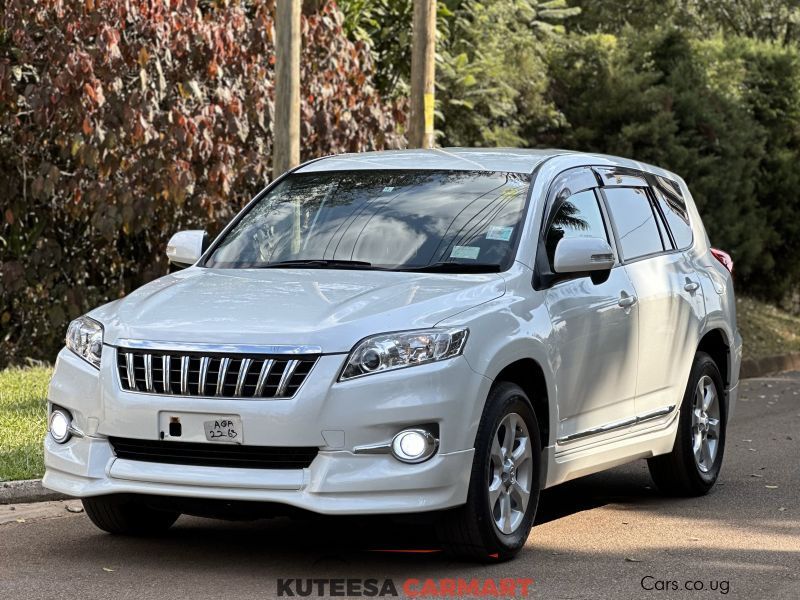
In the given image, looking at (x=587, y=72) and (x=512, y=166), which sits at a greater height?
(x=512, y=166)

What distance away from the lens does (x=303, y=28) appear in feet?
49.2

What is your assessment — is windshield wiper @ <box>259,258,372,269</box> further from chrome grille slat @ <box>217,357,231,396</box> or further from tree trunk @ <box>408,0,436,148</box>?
tree trunk @ <box>408,0,436,148</box>

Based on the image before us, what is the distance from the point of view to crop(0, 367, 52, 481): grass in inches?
332

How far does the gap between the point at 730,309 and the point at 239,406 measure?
13.6ft

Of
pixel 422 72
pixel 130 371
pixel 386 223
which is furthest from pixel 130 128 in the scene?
pixel 130 371

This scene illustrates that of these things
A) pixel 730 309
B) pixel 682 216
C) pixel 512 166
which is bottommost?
pixel 730 309

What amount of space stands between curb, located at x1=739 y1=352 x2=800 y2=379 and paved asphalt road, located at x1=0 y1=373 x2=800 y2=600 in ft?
27.5

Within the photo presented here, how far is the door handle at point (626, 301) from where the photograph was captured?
7685 mm

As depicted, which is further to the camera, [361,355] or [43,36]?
[43,36]

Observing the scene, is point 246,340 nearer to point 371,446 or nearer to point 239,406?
point 239,406

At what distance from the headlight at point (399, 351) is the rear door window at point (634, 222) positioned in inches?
83.4

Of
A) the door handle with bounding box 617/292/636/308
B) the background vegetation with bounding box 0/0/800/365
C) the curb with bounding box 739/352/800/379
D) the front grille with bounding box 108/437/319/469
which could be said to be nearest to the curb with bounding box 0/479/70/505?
the front grille with bounding box 108/437/319/469

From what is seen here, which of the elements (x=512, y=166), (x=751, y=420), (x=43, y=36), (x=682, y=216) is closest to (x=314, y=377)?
(x=512, y=166)

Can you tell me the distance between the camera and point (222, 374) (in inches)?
240
